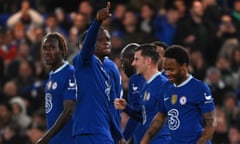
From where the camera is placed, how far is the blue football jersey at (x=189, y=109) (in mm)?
9352

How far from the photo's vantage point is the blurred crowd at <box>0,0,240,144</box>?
1617cm

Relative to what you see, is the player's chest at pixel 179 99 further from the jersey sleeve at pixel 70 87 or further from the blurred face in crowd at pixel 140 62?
the jersey sleeve at pixel 70 87

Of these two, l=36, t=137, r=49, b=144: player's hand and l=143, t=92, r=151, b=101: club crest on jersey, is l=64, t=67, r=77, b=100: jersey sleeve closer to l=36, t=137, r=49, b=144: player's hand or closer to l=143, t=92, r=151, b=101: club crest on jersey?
l=36, t=137, r=49, b=144: player's hand

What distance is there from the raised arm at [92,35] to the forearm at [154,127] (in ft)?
3.76

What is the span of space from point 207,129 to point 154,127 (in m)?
0.78

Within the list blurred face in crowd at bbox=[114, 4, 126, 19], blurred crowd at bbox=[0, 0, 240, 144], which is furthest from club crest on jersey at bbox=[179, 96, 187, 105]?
blurred face in crowd at bbox=[114, 4, 126, 19]

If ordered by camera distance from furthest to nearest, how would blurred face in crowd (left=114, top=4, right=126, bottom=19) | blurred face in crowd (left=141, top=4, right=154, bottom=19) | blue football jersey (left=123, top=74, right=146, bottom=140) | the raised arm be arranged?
blurred face in crowd (left=114, top=4, right=126, bottom=19), blurred face in crowd (left=141, top=4, right=154, bottom=19), blue football jersey (left=123, top=74, right=146, bottom=140), the raised arm

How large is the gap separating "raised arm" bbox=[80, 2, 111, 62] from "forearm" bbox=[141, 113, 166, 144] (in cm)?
115

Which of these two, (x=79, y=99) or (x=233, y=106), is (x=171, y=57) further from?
(x=233, y=106)

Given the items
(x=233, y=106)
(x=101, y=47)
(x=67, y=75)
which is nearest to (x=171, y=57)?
(x=101, y=47)

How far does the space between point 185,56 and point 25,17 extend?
1018cm

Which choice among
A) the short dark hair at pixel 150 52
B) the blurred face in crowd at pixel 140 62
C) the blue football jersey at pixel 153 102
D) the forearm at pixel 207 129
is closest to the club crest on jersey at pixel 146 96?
the blue football jersey at pixel 153 102

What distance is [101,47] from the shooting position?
9.45 meters

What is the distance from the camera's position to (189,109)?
9414 mm
